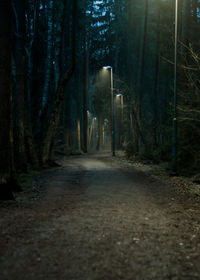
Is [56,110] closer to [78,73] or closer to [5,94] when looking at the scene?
[5,94]

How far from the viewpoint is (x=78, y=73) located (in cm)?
4319

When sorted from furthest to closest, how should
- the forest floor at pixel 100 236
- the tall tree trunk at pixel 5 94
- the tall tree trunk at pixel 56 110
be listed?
the tall tree trunk at pixel 56 110 → the tall tree trunk at pixel 5 94 → the forest floor at pixel 100 236

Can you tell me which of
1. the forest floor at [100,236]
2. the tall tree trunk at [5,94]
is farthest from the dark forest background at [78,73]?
the forest floor at [100,236]

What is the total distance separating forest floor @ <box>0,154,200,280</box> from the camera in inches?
148

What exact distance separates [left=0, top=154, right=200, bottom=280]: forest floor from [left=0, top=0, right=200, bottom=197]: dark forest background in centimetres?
222

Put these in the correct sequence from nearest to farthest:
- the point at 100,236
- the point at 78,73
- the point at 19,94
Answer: the point at 100,236, the point at 19,94, the point at 78,73

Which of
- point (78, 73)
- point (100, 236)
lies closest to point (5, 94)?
point (100, 236)

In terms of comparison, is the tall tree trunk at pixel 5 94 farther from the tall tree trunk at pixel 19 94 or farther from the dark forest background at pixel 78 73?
the tall tree trunk at pixel 19 94

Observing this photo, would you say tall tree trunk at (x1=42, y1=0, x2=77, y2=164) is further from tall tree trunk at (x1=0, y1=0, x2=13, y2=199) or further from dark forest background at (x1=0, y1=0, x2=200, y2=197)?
tall tree trunk at (x1=0, y1=0, x2=13, y2=199)

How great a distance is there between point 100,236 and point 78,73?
40175 millimetres

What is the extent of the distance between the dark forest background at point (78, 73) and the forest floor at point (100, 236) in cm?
222

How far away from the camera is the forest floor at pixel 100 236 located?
377cm

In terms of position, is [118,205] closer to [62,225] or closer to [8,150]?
[62,225]

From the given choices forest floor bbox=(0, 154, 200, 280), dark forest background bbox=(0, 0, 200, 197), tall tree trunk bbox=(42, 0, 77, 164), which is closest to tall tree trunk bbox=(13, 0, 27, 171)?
dark forest background bbox=(0, 0, 200, 197)
